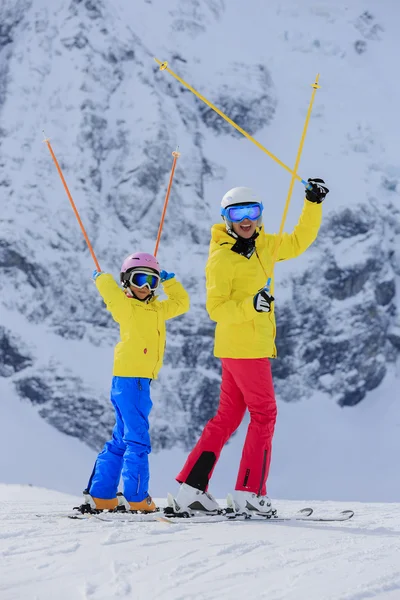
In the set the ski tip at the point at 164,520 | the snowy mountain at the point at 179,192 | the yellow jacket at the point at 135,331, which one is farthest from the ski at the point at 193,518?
the snowy mountain at the point at 179,192

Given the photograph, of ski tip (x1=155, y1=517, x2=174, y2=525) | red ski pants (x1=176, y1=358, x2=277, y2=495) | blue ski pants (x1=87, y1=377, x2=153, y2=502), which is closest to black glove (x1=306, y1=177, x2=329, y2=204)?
red ski pants (x1=176, y1=358, x2=277, y2=495)

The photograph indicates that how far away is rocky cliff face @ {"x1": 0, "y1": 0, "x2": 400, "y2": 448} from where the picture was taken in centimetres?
3619

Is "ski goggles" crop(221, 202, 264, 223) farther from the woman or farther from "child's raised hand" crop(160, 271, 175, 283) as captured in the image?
"child's raised hand" crop(160, 271, 175, 283)

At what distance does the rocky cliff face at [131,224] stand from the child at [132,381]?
1160 inches

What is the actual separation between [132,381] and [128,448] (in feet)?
1.40

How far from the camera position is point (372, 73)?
50625mm

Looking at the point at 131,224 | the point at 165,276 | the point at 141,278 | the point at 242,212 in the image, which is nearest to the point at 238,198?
the point at 242,212

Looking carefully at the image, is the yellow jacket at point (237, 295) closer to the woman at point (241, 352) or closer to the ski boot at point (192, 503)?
the woman at point (241, 352)

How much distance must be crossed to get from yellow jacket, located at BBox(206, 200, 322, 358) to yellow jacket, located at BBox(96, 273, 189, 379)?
0.71 m

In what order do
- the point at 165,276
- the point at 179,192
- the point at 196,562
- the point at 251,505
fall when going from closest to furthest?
the point at 196,562, the point at 251,505, the point at 165,276, the point at 179,192

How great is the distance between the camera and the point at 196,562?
8.71ft

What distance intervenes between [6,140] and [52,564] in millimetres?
41544

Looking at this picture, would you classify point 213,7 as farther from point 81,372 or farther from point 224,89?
point 81,372

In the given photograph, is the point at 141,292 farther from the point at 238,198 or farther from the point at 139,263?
the point at 238,198
